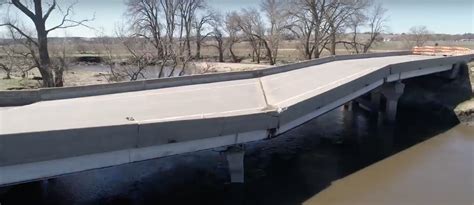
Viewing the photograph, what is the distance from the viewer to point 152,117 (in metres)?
11.0

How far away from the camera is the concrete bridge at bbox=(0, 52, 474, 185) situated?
8602 mm

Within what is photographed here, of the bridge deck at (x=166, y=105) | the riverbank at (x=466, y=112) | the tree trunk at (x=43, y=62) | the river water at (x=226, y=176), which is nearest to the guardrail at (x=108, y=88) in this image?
the bridge deck at (x=166, y=105)

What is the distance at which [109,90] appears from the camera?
48.7 ft

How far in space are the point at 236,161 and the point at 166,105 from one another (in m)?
2.73

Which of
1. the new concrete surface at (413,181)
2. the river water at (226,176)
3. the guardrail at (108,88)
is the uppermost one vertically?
the guardrail at (108,88)

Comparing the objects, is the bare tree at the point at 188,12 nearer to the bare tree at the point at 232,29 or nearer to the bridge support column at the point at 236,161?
the bare tree at the point at 232,29

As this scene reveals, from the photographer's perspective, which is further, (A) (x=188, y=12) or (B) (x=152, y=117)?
(A) (x=188, y=12)

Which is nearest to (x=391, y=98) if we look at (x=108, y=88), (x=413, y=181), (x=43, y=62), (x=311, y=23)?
(x=413, y=181)

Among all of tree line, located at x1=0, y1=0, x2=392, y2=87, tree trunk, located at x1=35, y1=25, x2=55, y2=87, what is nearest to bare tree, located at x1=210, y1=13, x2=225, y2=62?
Result: tree line, located at x1=0, y1=0, x2=392, y2=87

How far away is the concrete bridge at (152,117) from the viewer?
8602mm

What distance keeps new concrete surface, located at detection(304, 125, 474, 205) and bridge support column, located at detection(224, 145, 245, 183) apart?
2230 mm

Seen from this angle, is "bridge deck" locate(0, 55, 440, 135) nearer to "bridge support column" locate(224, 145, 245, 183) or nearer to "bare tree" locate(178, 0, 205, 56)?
"bridge support column" locate(224, 145, 245, 183)

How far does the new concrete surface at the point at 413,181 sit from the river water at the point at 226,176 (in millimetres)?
517

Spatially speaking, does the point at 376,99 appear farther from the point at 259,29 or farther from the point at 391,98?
the point at 259,29
